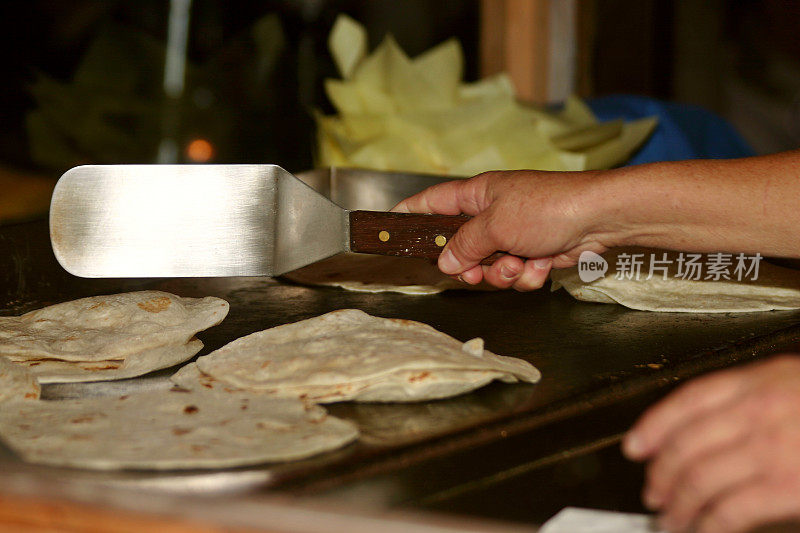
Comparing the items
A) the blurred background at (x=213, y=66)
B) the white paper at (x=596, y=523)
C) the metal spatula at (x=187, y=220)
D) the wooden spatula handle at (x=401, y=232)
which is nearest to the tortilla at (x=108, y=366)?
the metal spatula at (x=187, y=220)

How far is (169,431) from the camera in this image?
4.22 feet

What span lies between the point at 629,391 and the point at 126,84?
3.00m

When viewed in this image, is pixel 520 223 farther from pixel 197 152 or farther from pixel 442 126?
pixel 197 152

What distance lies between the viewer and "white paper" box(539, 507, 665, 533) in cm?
107

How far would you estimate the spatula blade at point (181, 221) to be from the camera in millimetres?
1767

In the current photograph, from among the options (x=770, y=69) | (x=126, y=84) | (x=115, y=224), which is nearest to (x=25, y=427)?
(x=115, y=224)

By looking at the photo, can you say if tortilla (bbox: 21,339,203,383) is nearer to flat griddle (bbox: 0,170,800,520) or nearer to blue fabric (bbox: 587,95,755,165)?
flat griddle (bbox: 0,170,800,520)

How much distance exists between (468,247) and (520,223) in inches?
4.9

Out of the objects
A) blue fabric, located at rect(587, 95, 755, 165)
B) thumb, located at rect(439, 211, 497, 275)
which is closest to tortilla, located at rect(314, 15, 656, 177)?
blue fabric, located at rect(587, 95, 755, 165)

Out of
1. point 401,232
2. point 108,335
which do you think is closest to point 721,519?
point 401,232

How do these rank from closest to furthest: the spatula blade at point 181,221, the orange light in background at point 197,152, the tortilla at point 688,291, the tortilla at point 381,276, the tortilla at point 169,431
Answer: the tortilla at point 169,431, the spatula blade at point 181,221, the tortilla at point 688,291, the tortilla at point 381,276, the orange light in background at point 197,152

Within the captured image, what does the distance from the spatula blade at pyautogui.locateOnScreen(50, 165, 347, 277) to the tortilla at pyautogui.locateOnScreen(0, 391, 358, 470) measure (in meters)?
0.41

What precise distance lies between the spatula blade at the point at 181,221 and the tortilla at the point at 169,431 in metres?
0.41

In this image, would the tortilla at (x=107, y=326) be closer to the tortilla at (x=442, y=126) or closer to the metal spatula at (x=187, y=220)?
the metal spatula at (x=187, y=220)
